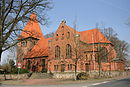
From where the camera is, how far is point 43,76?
34.8 metres

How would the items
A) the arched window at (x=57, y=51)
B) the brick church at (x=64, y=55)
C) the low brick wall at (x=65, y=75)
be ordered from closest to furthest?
the low brick wall at (x=65, y=75)
the brick church at (x=64, y=55)
the arched window at (x=57, y=51)

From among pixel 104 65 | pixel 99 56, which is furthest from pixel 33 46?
pixel 99 56

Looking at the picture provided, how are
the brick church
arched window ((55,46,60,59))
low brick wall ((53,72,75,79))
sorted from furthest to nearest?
arched window ((55,46,60,59)), the brick church, low brick wall ((53,72,75,79))

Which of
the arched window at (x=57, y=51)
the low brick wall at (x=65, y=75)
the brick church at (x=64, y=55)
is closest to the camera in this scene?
→ the low brick wall at (x=65, y=75)

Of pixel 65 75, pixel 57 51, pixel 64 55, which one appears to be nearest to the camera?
pixel 65 75

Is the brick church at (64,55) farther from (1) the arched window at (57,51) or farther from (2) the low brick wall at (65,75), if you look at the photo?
(2) the low brick wall at (65,75)

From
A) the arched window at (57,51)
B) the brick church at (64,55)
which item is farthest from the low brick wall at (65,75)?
the arched window at (57,51)

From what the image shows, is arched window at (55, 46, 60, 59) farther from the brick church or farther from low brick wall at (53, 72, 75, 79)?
low brick wall at (53, 72, 75, 79)

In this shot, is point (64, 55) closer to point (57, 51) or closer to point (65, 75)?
point (57, 51)

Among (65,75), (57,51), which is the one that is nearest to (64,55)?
(57,51)

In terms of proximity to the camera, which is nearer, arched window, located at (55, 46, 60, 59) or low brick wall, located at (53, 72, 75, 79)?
low brick wall, located at (53, 72, 75, 79)

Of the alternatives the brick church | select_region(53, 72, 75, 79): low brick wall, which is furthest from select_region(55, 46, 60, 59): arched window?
select_region(53, 72, 75, 79): low brick wall

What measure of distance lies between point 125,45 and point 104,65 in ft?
77.7

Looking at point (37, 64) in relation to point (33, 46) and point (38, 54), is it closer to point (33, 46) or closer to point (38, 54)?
point (38, 54)
